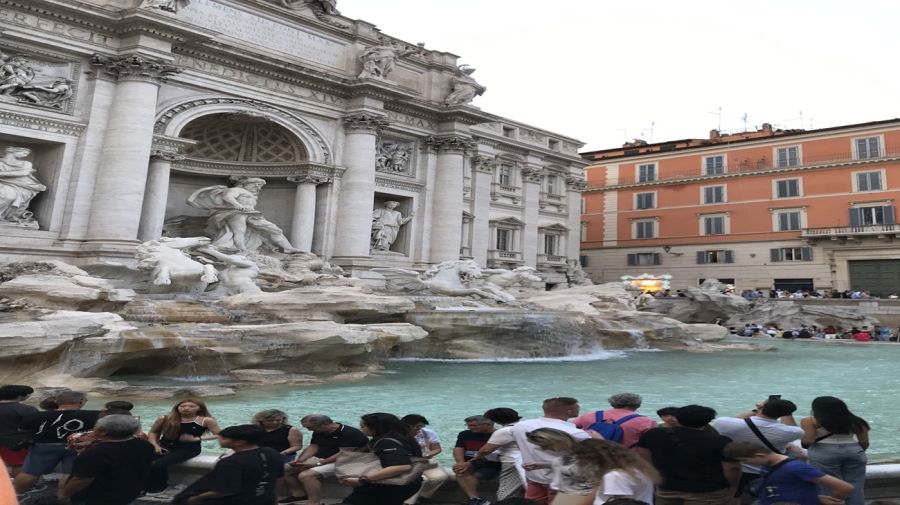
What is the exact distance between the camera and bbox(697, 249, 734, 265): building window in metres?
35.6

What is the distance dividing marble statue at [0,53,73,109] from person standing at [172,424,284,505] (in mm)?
17716

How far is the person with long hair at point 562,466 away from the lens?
10.1 feet

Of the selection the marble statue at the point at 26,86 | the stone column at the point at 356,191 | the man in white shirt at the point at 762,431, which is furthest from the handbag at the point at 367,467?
the stone column at the point at 356,191

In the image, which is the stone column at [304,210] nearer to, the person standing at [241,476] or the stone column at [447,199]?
the stone column at [447,199]

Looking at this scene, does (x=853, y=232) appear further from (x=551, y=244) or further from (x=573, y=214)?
(x=551, y=244)

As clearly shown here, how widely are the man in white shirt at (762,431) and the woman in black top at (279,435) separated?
9.33 ft

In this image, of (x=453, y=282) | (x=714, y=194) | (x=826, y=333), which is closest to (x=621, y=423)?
(x=453, y=282)

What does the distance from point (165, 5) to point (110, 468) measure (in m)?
18.1

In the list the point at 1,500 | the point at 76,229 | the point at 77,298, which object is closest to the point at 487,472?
the point at 1,500

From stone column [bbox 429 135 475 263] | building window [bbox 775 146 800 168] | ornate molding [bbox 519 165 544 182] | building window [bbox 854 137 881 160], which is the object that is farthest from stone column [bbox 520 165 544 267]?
building window [bbox 854 137 881 160]

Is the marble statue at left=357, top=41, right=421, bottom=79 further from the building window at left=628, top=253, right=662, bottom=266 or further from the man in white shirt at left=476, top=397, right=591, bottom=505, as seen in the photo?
the building window at left=628, top=253, right=662, bottom=266

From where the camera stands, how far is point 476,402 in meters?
8.56

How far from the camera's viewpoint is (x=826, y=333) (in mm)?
24328

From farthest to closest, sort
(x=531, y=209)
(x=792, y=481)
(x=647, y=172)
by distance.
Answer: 1. (x=647, y=172)
2. (x=531, y=209)
3. (x=792, y=481)
